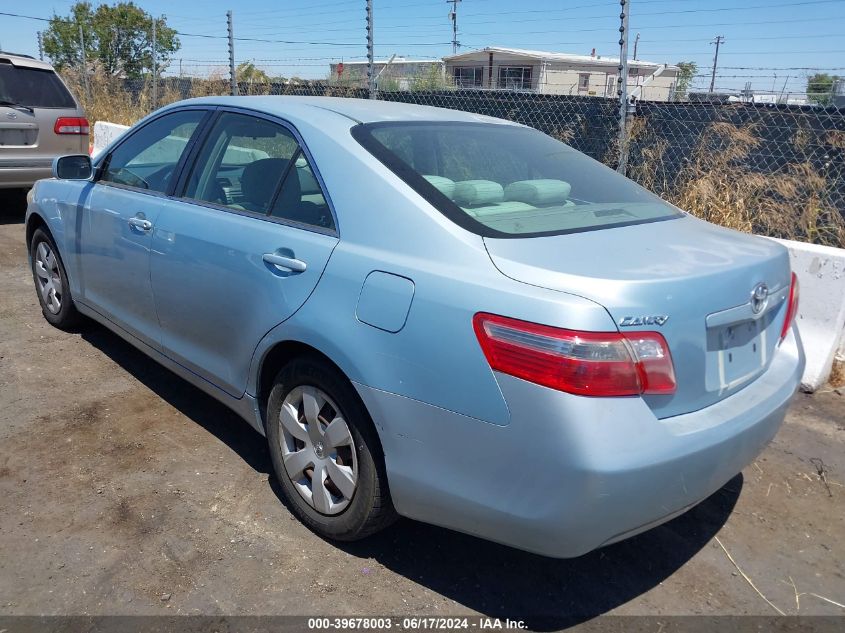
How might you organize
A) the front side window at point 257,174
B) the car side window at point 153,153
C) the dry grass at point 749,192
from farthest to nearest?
1. the dry grass at point 749,192
2. the car side window at point 153,153
3. the front side window at point 257,174

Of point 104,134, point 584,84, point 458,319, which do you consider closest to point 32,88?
point 104,134

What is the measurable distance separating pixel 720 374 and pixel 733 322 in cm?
17

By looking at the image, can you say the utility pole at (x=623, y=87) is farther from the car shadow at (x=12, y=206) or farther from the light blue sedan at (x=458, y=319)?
the car shadow at (x=12, y=206)

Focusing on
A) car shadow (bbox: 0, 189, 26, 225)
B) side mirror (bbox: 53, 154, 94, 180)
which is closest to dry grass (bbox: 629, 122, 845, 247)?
side mirror (bbox: 53, 154, 94, 180)

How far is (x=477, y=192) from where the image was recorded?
2785 millimetres

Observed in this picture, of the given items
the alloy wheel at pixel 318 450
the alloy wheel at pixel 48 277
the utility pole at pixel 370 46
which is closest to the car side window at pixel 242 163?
the alloy wheel at pixel 318 450

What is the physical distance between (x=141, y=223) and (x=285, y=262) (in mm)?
1241

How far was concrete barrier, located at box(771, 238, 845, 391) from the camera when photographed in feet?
14.3

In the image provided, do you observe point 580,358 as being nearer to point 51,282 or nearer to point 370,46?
point 51,282

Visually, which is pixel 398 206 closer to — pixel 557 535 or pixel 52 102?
pixel 557 535

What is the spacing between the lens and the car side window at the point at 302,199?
110 inches

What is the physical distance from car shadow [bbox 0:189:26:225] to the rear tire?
410cm

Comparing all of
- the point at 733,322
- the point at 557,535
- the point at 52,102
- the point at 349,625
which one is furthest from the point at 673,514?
the point at 52,102

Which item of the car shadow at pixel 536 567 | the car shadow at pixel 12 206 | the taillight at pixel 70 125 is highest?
the taillight at pixel 70 125
